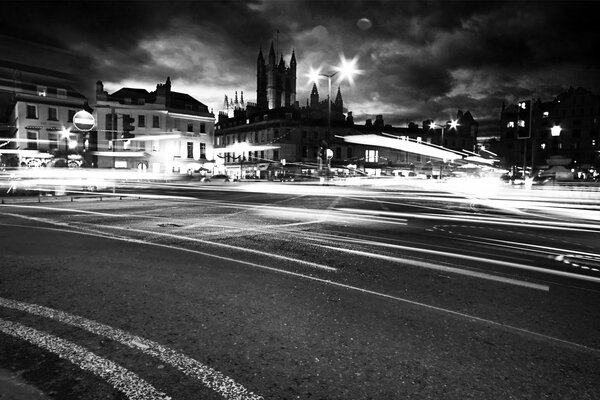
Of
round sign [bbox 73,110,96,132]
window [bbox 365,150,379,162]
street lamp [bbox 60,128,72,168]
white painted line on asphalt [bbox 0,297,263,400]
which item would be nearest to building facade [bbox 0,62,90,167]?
street lamp [bbox 60,128,72,168]

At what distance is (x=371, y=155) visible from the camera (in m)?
76.0

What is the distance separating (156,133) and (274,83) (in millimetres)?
71317

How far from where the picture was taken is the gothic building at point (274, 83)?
4742 inches

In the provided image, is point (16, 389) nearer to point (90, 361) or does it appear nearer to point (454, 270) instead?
point (90, 361)

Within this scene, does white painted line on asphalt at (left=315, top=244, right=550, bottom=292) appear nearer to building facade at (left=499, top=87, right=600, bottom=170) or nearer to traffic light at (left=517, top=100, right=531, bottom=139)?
traffic light at (left=517, top=100, right=531, bottom=139)

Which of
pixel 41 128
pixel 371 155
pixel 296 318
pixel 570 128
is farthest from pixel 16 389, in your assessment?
pixel 570 128

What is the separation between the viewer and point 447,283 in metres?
5.69

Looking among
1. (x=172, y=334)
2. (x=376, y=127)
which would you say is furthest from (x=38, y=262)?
(x=376, y=127)

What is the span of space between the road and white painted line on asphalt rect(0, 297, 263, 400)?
0.02m

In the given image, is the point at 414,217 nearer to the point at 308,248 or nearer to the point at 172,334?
the point at 308,248

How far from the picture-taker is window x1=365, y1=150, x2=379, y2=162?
7538 cm

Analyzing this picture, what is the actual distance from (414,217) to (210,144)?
5140 cm

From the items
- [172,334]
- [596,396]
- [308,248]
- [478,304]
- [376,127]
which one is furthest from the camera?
[376,127]

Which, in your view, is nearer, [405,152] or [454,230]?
[454,230]
